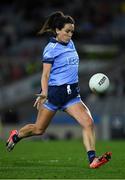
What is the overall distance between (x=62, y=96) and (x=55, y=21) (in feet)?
3.84

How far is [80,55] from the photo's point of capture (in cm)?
3688

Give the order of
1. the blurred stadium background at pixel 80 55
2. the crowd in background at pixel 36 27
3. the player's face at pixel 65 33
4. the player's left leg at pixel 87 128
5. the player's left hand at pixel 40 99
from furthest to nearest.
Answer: the crowd in background at pixel 36 27, the blurred stadium background at pixel 80 55, the player's face at pixel 65 33, the player's left leg at pixel 87 128, the player's left hand at pixel 40 99

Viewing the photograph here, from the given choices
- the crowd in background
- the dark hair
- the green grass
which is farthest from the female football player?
the crowd in background

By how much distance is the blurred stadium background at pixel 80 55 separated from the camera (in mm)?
32125

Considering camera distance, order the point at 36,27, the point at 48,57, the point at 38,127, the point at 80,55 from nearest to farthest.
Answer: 1. the point at 48,57
2. the point at 38,127
3. the point at 80,55
4. the point at 36,27

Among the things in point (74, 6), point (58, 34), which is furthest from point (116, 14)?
point (58, 34)

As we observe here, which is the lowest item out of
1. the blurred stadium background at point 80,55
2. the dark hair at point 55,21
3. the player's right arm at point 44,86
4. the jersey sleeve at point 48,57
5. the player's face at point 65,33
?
the blurred stadium background at point 80,55

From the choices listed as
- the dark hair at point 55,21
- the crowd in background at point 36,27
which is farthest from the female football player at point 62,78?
the crowd in background at point 36,27

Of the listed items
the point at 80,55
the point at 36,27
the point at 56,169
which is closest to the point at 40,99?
the point at 56,169

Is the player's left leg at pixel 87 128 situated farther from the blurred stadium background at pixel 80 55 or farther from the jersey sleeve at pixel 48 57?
the blurred stadium background at pixel 80 55

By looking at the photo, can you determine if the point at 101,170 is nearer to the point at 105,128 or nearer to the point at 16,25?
the point at 105,128

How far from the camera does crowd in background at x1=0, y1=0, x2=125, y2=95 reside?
3606cm

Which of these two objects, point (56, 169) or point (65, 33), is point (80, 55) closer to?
point (65, 33)

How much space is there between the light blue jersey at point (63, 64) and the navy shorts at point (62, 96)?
0.08 meters
